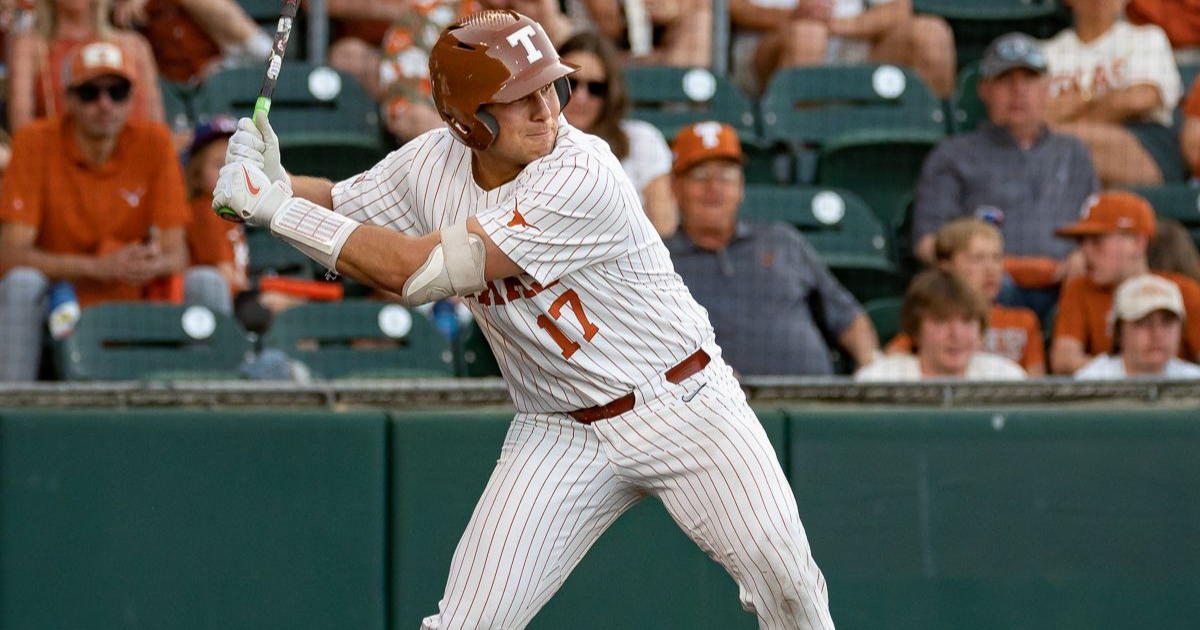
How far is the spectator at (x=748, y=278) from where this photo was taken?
5.25 m

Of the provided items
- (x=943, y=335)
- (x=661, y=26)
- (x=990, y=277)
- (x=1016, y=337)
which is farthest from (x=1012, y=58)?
(x=943, y=335)

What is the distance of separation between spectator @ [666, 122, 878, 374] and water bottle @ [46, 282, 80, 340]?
2007 mm

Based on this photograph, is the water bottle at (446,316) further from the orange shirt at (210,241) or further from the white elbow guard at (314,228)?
the white elbow guard at (314,228)

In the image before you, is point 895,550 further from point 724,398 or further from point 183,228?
point 183,228

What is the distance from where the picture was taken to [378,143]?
6.41m

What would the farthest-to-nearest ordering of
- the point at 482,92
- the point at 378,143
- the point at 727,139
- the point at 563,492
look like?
1. the point at 378,143
2. the point at 727,139
3. the point at 563,492
4. the point at 482,92

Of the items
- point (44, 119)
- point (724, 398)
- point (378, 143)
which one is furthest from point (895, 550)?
point (44, 119)

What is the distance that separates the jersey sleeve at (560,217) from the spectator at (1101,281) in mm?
2650

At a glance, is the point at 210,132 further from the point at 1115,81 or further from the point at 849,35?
the point at 1115,81

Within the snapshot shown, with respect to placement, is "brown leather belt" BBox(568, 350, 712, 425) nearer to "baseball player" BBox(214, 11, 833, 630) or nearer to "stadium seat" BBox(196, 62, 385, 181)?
"baseball player" BBox(214, 11, 833, 630)

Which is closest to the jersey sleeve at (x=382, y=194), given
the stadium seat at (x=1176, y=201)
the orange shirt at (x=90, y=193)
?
the orange shirt at (x=90, y=193)

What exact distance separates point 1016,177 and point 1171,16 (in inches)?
66.6

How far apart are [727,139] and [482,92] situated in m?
2.30

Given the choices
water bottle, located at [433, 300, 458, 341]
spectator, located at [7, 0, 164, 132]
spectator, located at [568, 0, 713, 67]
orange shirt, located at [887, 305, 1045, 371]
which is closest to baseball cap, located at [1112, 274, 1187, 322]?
orange shirt, located at [887, 305, 1045, 371]
